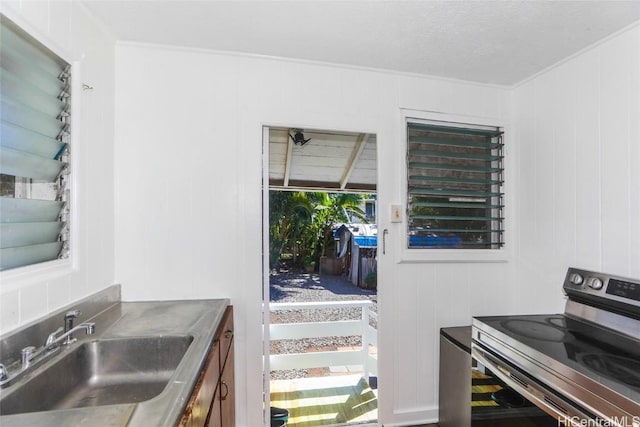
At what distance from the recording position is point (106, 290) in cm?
153

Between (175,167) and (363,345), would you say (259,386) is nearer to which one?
(363,345)

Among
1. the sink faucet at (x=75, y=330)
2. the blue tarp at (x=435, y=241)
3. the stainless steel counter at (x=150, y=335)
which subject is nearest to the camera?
the stainless steel counter at (x=150, y=335)

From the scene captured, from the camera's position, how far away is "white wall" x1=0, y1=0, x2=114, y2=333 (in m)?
1.04

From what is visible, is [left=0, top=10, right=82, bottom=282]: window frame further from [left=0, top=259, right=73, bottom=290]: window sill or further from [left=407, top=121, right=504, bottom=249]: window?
[left=407, top=121, right=504, bottom=249]: window

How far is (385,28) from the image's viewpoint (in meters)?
1.56

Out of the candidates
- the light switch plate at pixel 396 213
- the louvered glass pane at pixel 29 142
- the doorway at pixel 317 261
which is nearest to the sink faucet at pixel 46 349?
the louvered glass pane at pixel 29 142

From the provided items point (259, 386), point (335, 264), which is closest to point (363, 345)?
point (335, 264)

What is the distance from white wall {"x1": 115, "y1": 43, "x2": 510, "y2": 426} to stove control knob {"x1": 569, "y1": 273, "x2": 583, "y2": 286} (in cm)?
76

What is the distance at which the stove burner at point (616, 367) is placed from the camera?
1021mm

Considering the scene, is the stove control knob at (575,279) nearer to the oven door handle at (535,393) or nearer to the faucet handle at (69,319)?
the oven door handle at (535,393)

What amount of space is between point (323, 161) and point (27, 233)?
156 cm

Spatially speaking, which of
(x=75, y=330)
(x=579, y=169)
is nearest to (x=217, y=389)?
(x=75, y=330)

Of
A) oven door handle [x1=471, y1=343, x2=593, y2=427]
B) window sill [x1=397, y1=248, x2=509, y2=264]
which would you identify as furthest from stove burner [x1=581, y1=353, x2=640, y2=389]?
window sill [x1=397, y1=248, x2=509, y2=264]

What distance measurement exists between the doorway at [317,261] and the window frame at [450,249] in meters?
0.20
